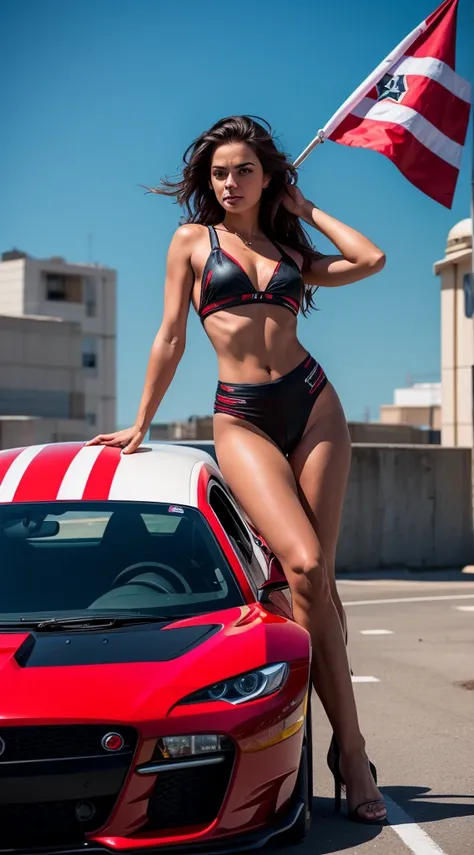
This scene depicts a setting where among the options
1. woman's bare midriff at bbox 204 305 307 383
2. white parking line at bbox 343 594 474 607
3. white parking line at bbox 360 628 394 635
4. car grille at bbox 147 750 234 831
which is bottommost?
white parking line at bbox 343 594 474 607

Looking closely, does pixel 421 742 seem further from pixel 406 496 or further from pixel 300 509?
pixel 406 496

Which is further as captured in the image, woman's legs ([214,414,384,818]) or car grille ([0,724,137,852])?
woman's legs ([214,414,384,818])

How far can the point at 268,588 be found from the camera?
423 cm

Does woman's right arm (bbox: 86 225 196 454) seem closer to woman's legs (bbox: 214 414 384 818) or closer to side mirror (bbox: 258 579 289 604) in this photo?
woman's legs (bbox: 214 414 384 818)

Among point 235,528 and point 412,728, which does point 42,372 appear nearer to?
point 412,728

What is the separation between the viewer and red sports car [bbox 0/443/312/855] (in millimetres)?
3406

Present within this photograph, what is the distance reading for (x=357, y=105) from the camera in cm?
743

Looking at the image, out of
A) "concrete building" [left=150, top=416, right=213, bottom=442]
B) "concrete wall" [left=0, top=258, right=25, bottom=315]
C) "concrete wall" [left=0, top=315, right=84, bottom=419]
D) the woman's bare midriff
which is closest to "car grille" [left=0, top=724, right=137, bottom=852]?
the woman's bare midriff

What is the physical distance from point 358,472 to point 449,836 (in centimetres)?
1205

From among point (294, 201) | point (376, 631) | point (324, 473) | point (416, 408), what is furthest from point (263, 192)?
point (416, 408)

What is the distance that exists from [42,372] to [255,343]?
61890mm

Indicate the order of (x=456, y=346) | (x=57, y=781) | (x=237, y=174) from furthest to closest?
(x=456, y=346) → (x=237, y=174) → (x=57, y=781)

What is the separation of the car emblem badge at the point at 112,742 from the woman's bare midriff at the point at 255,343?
5.39ft

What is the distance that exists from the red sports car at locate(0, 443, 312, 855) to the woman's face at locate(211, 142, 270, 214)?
1.11 meters
